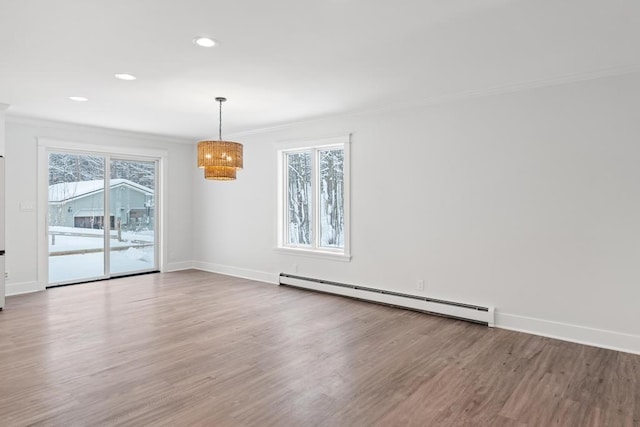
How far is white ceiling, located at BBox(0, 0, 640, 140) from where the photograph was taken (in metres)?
2.59

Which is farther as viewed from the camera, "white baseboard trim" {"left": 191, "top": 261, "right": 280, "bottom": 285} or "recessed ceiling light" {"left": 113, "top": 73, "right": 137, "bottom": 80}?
"white baseboard trim" {"left": 191, "top": 261, "right": 280, "bottom": 285}

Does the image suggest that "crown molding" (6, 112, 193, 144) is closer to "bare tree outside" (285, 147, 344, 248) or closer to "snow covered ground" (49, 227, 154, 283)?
"snow covered ground" (49, 227, 154, 283)

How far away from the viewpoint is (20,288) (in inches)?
231

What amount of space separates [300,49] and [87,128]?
4.92 metres

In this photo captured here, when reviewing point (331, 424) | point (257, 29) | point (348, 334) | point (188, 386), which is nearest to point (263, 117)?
point (257, 29)

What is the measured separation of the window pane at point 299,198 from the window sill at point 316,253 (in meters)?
0.18

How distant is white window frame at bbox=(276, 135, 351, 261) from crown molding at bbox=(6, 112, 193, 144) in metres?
2.42

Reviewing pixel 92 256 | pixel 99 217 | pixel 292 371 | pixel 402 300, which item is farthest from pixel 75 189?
pixel 402 300

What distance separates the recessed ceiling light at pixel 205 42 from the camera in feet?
9.87

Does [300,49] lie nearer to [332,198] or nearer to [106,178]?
[332,198]

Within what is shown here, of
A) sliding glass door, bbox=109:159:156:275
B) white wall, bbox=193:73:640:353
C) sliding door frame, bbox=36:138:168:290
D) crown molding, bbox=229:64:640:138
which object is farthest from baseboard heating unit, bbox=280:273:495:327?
sliding glass door, bbox=109:159:156:275

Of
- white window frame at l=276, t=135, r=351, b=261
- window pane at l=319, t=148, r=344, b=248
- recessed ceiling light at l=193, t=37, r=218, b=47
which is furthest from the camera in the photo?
window pane at l=319, t=148, r=344, b=248

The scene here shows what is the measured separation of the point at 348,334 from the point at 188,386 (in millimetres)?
1729

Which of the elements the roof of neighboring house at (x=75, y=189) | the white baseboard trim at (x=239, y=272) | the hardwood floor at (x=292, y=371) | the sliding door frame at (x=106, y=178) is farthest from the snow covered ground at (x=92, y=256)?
the hardwood floor at (x=292, y=371)
